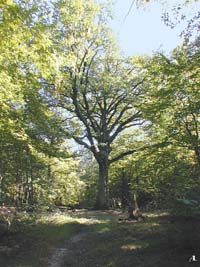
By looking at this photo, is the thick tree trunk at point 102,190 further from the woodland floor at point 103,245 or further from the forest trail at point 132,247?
the forest trail at point 132,247

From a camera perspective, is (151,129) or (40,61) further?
(151,129)

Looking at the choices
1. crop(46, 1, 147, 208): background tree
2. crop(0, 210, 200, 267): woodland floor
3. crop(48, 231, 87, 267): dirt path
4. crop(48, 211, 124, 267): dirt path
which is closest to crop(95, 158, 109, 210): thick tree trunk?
crop(46, 1, 147, 208): background tree

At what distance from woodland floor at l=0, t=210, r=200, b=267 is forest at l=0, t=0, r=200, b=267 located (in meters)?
0.04

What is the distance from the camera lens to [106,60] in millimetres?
28141

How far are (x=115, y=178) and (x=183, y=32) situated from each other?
110 ft

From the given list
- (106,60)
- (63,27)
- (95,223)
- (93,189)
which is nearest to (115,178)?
(93,189)

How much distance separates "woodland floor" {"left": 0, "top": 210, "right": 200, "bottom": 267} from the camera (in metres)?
7.95

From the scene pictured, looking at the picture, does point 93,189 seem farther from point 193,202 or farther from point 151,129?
point 193,202

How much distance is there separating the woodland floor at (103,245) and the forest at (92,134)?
38 mm

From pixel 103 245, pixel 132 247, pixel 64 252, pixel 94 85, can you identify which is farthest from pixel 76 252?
pixel 94 85

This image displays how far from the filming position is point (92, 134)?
2828 centimetres

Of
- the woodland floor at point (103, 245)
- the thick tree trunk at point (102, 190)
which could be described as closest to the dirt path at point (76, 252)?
the woodland floor at point (103, 245)

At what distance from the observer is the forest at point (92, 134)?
8.80 metres

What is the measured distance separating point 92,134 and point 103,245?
61.0 feet
